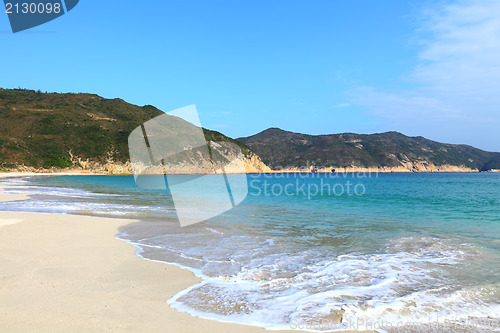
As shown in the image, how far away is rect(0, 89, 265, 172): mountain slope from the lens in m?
85.2

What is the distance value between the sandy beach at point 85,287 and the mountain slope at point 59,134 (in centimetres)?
8873

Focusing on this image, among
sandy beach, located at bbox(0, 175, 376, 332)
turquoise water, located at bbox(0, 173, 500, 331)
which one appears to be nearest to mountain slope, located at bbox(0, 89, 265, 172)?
sandy beach, located at bbox(0, 175, 376, 332)

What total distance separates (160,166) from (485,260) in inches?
4224

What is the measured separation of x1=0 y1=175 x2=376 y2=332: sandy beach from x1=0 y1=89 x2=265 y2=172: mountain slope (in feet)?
291

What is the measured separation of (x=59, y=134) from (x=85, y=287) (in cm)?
10799

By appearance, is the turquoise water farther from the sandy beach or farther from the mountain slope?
the mountain slope

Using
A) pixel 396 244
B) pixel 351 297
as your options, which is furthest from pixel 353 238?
pixel 351 297

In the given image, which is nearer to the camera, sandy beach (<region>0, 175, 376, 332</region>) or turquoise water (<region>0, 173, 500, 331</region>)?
sandy beach (<region>0, 175, 376, 332</region>)

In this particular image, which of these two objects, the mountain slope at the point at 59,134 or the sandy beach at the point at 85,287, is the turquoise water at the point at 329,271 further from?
the mountain slope at the point at 59,134

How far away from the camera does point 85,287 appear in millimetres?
5371

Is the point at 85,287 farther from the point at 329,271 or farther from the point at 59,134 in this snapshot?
the point at 59,134

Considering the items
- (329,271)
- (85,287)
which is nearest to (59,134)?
(85,287)

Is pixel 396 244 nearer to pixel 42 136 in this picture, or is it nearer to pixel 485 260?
pixel 485 260

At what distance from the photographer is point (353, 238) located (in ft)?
37.2
